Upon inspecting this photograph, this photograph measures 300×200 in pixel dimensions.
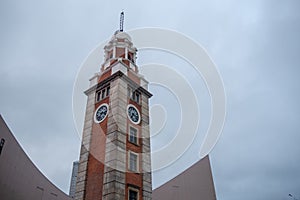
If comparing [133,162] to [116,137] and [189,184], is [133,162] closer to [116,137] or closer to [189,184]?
[116,137]

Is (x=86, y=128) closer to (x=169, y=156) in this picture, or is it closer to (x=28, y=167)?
(x=28, y=167)

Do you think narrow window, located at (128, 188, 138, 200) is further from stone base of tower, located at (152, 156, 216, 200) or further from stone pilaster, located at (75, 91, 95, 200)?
stone base of tower, located at (152, 156, 216, 200)

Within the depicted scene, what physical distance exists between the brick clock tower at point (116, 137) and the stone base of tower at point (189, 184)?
34.9 ft

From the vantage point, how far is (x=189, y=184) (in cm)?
2722

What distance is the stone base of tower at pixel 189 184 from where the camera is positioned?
27141mm

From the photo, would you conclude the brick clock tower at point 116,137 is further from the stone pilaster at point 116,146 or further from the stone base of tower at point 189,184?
the stone base of tower at point 189,184

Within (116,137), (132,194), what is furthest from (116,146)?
(132,194)

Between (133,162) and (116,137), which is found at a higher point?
(116,137)

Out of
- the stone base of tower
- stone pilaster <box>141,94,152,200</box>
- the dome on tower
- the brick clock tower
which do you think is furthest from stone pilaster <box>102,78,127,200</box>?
the stone base of tower

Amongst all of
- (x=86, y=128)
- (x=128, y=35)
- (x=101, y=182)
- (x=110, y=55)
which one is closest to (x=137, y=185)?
(x=101, y=182)

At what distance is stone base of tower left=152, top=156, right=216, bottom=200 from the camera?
27.1 meters

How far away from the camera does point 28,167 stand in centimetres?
1583

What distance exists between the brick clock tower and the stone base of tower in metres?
10.6

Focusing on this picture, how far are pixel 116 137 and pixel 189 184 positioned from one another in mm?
14378
